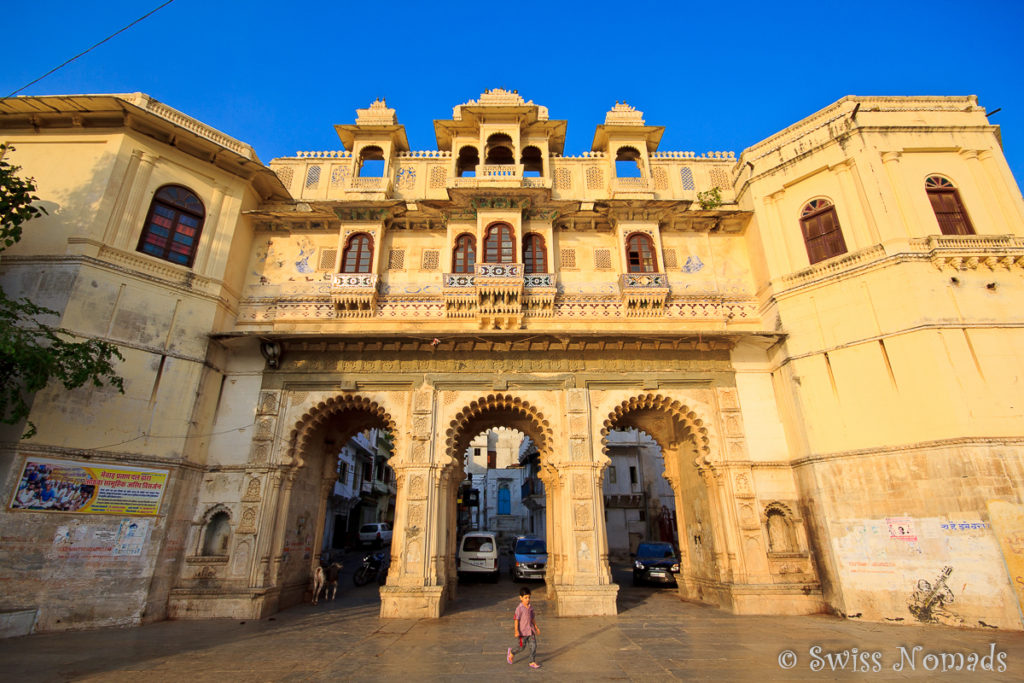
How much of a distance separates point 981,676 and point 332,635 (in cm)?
1007

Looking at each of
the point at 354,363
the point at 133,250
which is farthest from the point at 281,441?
the point at 133,250

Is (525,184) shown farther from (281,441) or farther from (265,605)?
(265,605)

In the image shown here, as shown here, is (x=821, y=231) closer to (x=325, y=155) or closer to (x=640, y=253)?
(x=640, y=253)

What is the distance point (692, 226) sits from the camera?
14.8 meters

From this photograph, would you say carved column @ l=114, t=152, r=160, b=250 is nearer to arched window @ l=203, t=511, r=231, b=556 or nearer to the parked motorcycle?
arched window @ l=203, t=511, r=231, b=556

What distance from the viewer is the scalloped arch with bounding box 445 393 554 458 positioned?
12680 millimetres

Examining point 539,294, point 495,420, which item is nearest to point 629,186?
point 539,294

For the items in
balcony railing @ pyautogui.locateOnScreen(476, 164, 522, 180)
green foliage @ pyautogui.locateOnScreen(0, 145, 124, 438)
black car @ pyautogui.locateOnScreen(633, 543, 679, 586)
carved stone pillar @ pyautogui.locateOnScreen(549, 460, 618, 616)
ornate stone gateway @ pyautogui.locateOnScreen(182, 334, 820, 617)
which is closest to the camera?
green foliage @ pyautogui.locateOnScreen(0, 145, 124, 438)

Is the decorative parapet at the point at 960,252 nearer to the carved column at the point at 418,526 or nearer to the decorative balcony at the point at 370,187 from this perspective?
the carved column at the point at 418,526

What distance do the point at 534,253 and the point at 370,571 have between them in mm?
13228

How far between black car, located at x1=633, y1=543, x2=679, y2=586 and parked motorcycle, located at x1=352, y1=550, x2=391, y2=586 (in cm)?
944

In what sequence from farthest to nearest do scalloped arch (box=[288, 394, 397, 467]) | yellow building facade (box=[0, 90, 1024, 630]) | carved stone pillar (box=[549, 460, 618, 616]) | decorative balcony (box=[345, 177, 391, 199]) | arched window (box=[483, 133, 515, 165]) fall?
arched window (box=[483, 133, 515, 165]) < decorative balcony (box=[345, 177, 391, 199]) < scalloped arch (box=[288, 394, 397, 467]) < carved stone pillar (box=[549, 460, 618, 616]) < yellow building facade (box=[0, 90, 1024, 630])

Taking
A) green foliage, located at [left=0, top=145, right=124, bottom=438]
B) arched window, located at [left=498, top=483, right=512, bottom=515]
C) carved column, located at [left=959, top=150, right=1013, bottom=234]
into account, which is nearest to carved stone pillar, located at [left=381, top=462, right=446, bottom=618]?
green foliage, located at [left=0, top=145, right=124, bottom=438]

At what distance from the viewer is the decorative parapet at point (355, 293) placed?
13.5 meters
